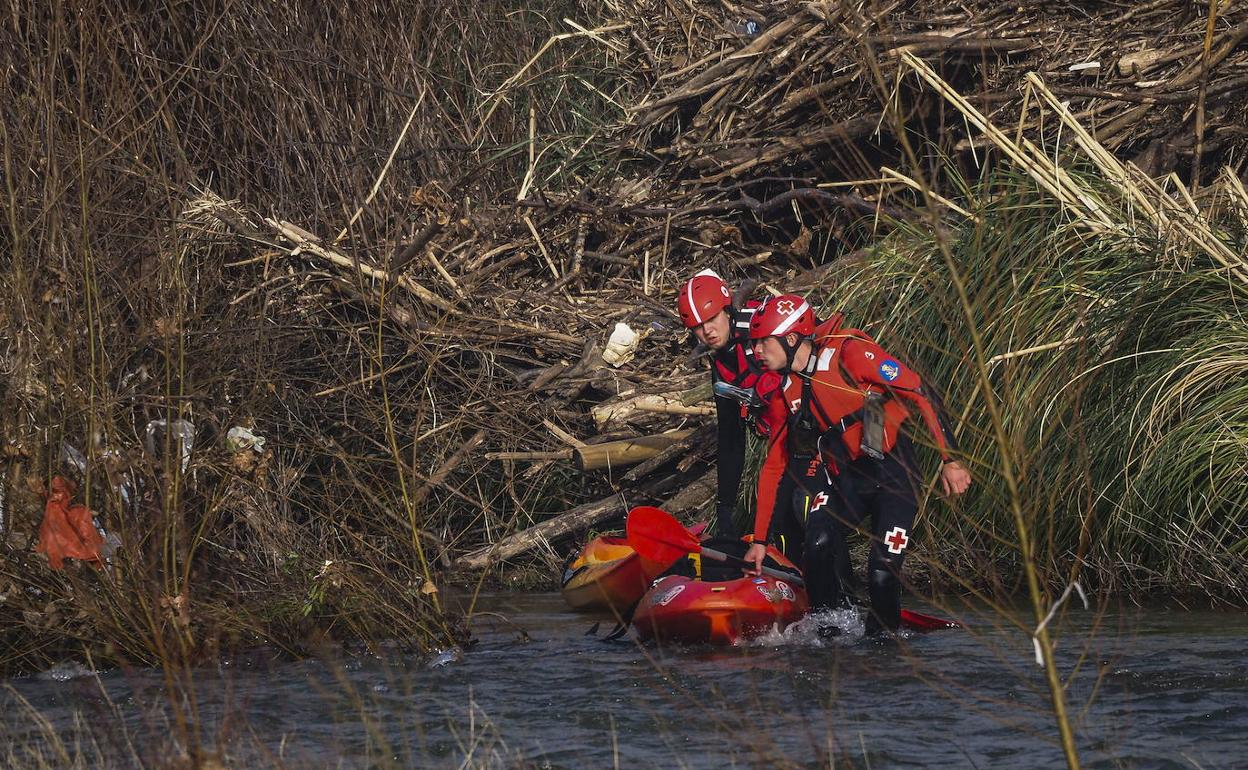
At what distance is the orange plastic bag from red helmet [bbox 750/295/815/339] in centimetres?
296

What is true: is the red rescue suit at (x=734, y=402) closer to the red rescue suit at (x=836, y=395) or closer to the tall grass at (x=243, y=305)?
the red rescue suit at (x=836, y=395)

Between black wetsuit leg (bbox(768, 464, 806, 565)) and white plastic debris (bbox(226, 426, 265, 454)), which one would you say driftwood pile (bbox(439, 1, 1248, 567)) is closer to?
black wetsuit leg (bbox(768, 464, 806, 565))

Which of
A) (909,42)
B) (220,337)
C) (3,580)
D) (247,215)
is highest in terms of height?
(909,42)

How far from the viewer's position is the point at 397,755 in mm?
5266

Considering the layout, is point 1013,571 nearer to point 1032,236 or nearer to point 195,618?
point 1032,236

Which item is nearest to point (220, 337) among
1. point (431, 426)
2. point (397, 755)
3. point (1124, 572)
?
point (431, 426)

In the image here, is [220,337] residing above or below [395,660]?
above

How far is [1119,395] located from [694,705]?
3295 mm

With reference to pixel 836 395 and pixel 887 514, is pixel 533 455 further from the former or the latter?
pixel 887 514

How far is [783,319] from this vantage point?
7.12m

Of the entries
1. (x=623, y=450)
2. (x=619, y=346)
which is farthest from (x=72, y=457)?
(x=619, y=346)

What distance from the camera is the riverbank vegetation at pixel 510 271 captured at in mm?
6719

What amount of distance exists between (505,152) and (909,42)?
2.99 metres

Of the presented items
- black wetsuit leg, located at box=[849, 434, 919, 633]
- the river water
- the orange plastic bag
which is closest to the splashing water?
the river water
